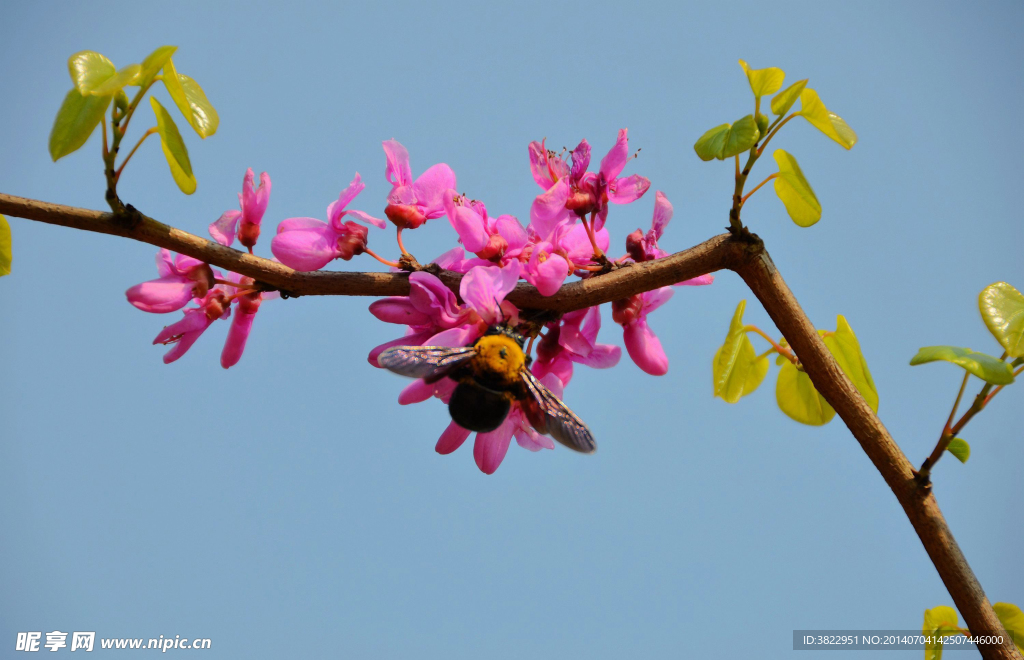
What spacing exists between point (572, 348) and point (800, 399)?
2.90 feet

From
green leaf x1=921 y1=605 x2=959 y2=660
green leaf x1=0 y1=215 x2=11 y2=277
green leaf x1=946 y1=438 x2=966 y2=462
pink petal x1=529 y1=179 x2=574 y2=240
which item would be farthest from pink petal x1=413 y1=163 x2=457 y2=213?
green leaf x1=921 y1=605 x2=959 y2=660

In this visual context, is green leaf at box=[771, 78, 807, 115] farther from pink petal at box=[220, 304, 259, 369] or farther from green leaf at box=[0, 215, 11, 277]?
green leaf at box=[0, 215, 11, 277]

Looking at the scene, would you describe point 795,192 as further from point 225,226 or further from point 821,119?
point 225,226

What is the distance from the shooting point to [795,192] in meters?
1.54

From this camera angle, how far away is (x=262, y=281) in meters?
1.40

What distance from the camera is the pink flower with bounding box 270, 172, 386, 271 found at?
1.38 metres

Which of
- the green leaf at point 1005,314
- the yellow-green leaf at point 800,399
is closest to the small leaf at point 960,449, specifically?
the green leaf at point 1005,314

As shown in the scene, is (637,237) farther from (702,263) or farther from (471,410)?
(471,410)

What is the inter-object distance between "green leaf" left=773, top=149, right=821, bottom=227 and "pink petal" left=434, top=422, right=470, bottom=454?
0.93 meters

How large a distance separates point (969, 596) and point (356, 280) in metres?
1.42

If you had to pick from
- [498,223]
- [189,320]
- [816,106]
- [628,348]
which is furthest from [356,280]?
[816,106]

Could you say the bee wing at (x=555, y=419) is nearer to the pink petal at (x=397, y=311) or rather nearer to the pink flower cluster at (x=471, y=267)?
the pink flower cluster at (x=471, y=267)

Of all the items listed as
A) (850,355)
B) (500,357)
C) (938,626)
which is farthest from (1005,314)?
(500,357)

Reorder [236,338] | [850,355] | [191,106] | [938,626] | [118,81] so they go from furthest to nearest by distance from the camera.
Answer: [938,626], [850,355], [236,338], [191,106], [118,81]
